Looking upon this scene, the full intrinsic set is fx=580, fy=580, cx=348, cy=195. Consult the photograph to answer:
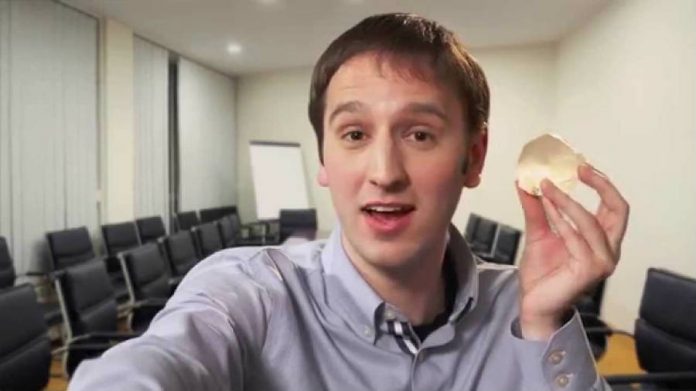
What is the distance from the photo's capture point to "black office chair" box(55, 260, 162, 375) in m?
2.37

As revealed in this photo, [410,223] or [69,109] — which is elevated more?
[69,109]

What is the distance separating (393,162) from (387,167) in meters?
0.01

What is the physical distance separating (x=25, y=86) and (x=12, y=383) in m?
3.59

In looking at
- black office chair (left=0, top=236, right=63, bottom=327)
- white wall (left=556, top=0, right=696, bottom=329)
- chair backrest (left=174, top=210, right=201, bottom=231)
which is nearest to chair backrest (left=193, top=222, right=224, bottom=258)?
black office chair (left=0, top=236, right=63, bottom=327)

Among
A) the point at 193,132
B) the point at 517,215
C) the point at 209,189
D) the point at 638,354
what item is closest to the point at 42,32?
the point at 193,132

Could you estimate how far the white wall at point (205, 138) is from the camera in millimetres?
7789

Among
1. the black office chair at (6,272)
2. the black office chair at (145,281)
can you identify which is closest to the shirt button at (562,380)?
the black office chair at (145,281)

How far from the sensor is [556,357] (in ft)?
2.70

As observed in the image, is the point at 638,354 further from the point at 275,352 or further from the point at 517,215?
the point at 517,215

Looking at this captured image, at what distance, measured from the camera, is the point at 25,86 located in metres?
4.78

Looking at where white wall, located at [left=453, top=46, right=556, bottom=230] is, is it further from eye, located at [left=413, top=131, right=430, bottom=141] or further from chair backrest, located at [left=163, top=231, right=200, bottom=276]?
eye, located at [left=413, top=131, right=430, bottom=141]

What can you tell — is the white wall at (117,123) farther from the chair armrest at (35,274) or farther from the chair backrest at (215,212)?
the chair backrest at (215,212)

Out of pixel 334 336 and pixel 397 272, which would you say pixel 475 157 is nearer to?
pixel 397 272

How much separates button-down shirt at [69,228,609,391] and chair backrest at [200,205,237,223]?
7054 millimetres
